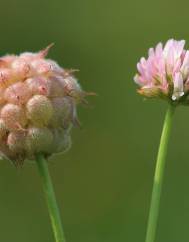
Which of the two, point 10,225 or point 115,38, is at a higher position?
point 115,38

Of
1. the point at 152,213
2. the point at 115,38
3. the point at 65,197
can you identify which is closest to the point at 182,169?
the point at 65,197

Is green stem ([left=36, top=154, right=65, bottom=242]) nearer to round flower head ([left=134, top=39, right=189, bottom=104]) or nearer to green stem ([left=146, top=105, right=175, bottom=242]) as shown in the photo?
green stem ([left=146, top=105, right=175, bottom=242])

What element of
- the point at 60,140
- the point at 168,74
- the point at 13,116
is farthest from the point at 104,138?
the point at 13,116

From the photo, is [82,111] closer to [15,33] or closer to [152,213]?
[15,33]

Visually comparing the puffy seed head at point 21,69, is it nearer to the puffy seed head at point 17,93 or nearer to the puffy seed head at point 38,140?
the puffy seed head at point 17,93

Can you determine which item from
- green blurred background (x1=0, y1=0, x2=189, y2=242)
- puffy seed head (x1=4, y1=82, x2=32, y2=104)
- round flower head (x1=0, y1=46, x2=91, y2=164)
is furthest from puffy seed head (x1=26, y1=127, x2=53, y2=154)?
green blurred background (x1=0, y1=0, x2=189, y2=242)

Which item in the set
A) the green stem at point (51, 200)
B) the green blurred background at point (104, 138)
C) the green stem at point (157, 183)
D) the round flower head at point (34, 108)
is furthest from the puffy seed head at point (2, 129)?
the green blurred background at point (104, 138)

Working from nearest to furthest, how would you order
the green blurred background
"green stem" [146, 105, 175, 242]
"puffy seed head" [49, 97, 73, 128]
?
"green stem" [146, 105, 175, 242] → "puffy seed head" [49, 97, 73, 128] → the green blurred background

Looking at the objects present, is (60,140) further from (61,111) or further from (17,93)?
(17,93)
